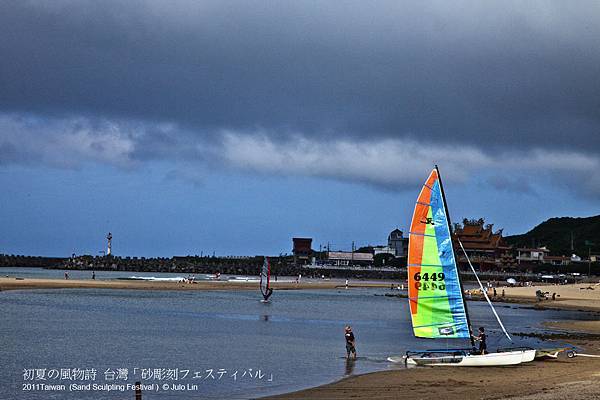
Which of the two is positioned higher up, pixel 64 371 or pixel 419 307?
pixel 419 307

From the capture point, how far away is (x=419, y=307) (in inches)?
1085

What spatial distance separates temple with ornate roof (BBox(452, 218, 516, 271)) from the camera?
15988 cm

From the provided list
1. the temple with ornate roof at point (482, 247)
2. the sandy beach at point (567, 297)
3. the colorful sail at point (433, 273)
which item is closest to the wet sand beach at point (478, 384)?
the colorful sail at point (433, 273)

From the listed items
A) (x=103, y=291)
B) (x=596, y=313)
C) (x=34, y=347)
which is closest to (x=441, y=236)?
(x=34, y=347)

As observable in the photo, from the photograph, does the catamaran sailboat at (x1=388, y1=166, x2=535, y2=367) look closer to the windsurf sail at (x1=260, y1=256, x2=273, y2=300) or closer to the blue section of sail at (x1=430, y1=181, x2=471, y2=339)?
the blue section of sail at (x1=430, y1=181, x2=471, y2=339)

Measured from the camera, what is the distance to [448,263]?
88.7 ft

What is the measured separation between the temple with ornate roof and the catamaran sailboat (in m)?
133

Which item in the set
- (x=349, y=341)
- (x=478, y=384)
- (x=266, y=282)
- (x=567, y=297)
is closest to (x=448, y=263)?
(x=478, y=384)

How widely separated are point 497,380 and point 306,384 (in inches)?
239

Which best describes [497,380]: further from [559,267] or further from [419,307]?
[559,267]

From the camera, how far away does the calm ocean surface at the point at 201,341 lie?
25828 mm

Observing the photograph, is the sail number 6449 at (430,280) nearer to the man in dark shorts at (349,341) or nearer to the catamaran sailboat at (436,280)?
the catamaran sailboat at (436,280)

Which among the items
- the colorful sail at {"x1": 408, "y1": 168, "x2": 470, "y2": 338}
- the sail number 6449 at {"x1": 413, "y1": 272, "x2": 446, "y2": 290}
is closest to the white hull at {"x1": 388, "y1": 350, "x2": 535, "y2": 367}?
the colorful sail at {"x1": 408, "y1": 168, "x2": 470, "y2": 338}

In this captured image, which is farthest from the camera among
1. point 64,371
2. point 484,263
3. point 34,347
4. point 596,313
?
point 484,263
